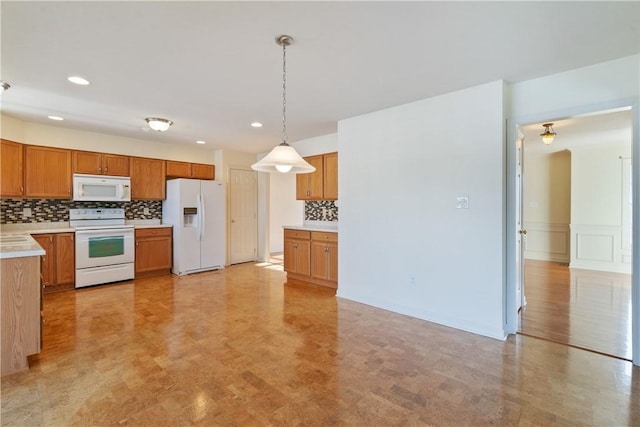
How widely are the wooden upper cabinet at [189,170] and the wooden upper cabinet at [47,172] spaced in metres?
1.53

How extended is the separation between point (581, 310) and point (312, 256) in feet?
11.5

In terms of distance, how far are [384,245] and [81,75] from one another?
3588mm

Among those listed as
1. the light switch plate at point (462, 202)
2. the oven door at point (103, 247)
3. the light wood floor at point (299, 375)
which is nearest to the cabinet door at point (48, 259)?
the oven door at point (103, 247)

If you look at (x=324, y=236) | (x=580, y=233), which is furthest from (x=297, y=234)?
(x=580, y=233)

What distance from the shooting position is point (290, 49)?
231 cm

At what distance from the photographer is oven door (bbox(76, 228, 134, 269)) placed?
4477 mm

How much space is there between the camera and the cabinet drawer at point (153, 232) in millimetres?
5164

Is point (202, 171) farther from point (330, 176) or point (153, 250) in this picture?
point (330, 176)

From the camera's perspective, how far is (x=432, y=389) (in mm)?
2070

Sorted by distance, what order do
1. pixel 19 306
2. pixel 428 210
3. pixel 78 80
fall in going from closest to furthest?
pixel 19 306 → pixel 78 80 → pixel 428 210

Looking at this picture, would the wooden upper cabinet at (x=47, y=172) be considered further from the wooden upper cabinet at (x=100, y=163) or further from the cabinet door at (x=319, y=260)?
the cabinet door at (x=319, y=260)

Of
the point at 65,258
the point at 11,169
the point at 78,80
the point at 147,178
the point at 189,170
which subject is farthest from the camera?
the point at 189,170

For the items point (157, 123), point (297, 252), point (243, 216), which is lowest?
point (297, 252)

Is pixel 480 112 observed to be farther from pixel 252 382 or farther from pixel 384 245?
pixel 252 382
